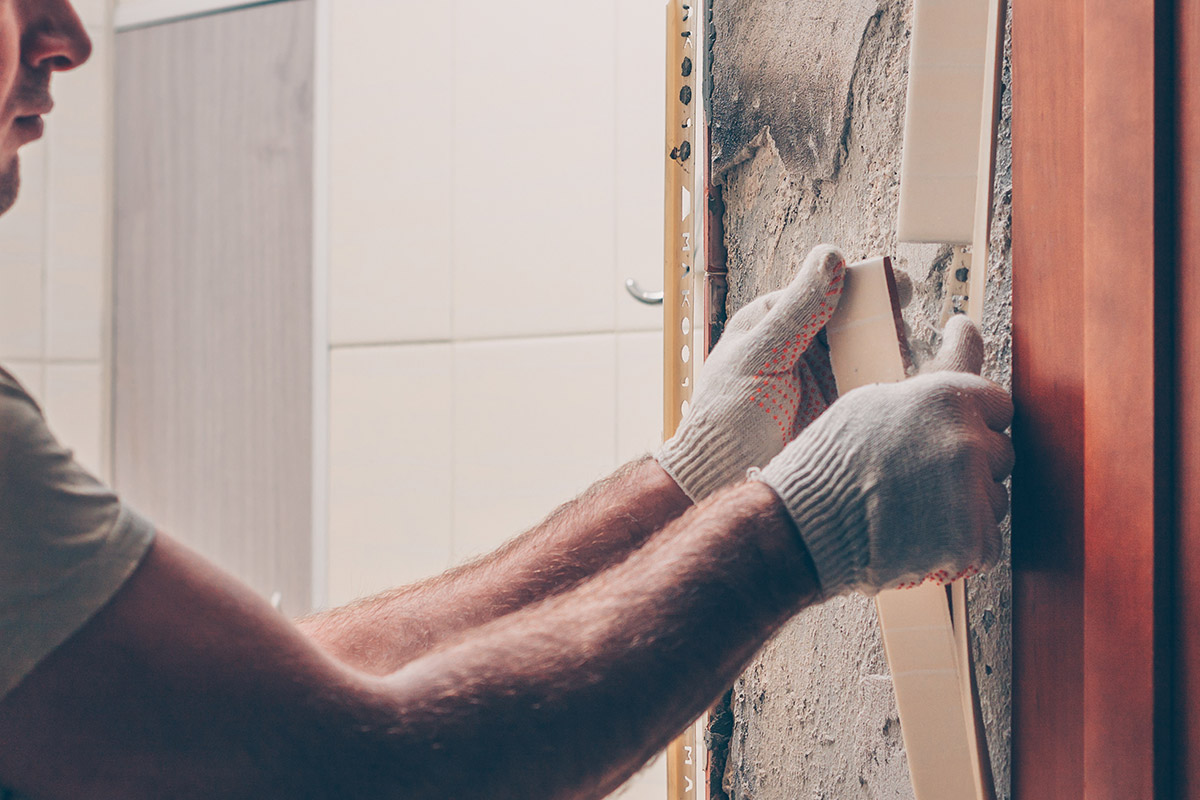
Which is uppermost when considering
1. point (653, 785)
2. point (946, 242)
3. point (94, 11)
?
point (94, 11)

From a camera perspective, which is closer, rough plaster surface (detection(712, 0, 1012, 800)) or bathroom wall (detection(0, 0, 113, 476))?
rough plaster surface (detection(712, 0, 1012, 800))

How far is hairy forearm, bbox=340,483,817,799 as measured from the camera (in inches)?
15.4

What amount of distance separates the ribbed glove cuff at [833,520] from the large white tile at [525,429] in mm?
827

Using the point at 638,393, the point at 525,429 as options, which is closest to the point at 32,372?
the point at 525,429

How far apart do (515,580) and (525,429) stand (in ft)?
2.41

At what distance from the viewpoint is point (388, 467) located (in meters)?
1.58

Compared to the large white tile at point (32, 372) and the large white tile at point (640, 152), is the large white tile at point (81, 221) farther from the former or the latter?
the large white tile at point (640, 152)

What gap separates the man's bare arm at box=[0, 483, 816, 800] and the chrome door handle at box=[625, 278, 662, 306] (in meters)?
0.78

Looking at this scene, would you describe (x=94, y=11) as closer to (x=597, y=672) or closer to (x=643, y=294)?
(x=643, y=294)

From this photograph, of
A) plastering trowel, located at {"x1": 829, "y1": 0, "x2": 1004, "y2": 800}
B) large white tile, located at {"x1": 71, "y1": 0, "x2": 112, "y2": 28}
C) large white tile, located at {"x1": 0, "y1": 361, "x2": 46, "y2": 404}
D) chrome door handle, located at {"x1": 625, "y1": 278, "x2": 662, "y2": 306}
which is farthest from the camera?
large white tile, located at {"x1": 0, "y1": 361, "x2": 46, "y2": 404}

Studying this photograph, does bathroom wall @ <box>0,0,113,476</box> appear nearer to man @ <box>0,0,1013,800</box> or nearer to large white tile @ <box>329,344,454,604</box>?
large white tile @ <box>329,344,454,604</box>

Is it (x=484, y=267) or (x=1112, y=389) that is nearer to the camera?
(x=1112, y=389)

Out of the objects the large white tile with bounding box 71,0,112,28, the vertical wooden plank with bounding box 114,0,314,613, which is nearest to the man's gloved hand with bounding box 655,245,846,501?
the vertical wooden plank with bounding box 114,0,314,613

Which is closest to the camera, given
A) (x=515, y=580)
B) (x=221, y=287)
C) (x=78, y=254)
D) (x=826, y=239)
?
(x=515, y=580)
